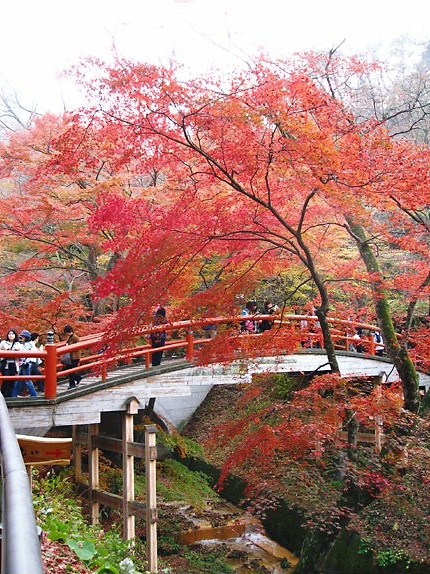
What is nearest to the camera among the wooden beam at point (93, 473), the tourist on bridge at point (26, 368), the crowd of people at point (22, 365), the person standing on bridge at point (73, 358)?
the crowd of people at point (22, 365)

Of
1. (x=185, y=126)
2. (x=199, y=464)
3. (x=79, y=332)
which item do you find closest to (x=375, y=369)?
(x=199, y=464)

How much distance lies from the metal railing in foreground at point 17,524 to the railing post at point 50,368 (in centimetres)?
799

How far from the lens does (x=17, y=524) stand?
1.20 metres

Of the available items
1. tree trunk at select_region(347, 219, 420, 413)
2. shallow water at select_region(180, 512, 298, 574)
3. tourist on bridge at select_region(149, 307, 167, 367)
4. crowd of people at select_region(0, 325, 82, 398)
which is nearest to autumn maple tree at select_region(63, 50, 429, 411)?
tree trunk at select_region(347, 219, 420, 413)

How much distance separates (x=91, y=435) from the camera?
1184 cm

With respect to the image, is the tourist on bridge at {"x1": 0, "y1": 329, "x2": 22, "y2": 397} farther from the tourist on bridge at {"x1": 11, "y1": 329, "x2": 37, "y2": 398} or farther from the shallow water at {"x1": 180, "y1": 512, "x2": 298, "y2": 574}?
the shallow water at {"x1": 180, "y1": 512, "x2": 298, "y2": 574}

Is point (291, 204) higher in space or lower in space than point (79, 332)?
higher

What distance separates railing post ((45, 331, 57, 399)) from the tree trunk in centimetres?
526

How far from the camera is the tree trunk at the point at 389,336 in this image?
412 inches

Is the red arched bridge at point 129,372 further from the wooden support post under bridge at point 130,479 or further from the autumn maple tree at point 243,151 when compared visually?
the autumn maple tree at point 243,151

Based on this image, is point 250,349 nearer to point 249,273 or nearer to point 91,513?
point 249,273

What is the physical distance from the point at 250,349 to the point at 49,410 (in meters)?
3.75

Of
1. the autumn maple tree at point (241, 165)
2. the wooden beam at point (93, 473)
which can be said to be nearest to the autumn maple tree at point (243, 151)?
the autumn maple tree at point (241, 165)

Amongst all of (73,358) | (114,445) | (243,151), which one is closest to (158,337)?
(73,358)
